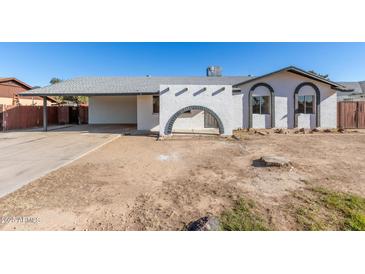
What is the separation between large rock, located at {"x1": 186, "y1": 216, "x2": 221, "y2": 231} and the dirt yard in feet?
0.66

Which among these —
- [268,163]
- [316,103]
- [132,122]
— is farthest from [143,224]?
[132,122]

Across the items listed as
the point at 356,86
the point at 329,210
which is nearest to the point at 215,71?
the point at 329,210

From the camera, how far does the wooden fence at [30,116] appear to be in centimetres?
1625

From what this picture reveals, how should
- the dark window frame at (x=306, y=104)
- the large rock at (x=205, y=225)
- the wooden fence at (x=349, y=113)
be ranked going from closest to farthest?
the large rock at (x=205, y=225) → the dark window frame at (x=306, y=104) → the wooden fence at (x=349, y=113)

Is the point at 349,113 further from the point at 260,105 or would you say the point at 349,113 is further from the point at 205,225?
the point at 205,225

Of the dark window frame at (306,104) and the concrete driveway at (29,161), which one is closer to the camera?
the concrete driveway at (29,161)

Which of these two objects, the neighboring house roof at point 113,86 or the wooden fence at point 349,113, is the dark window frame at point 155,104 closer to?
the neighboring house roof at point 113,86

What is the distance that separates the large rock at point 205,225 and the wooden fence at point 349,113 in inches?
691

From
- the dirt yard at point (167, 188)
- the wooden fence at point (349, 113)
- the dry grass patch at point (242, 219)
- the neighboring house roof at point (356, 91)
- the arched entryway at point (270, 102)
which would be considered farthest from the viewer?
the neighboring house roof at point (356, 91)

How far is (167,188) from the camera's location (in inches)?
193

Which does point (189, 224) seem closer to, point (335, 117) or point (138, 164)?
point (138, 164)

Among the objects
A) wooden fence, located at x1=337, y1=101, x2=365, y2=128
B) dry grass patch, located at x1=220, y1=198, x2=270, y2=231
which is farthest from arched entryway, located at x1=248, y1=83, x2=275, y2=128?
dry grass patch, located at x1=220, y1=198, x2=270, y2=231

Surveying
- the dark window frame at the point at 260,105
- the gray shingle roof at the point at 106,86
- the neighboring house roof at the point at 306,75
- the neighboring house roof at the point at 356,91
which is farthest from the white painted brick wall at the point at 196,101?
the neighboring house roof at the point at 356,91

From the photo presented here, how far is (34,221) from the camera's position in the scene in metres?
3.46
